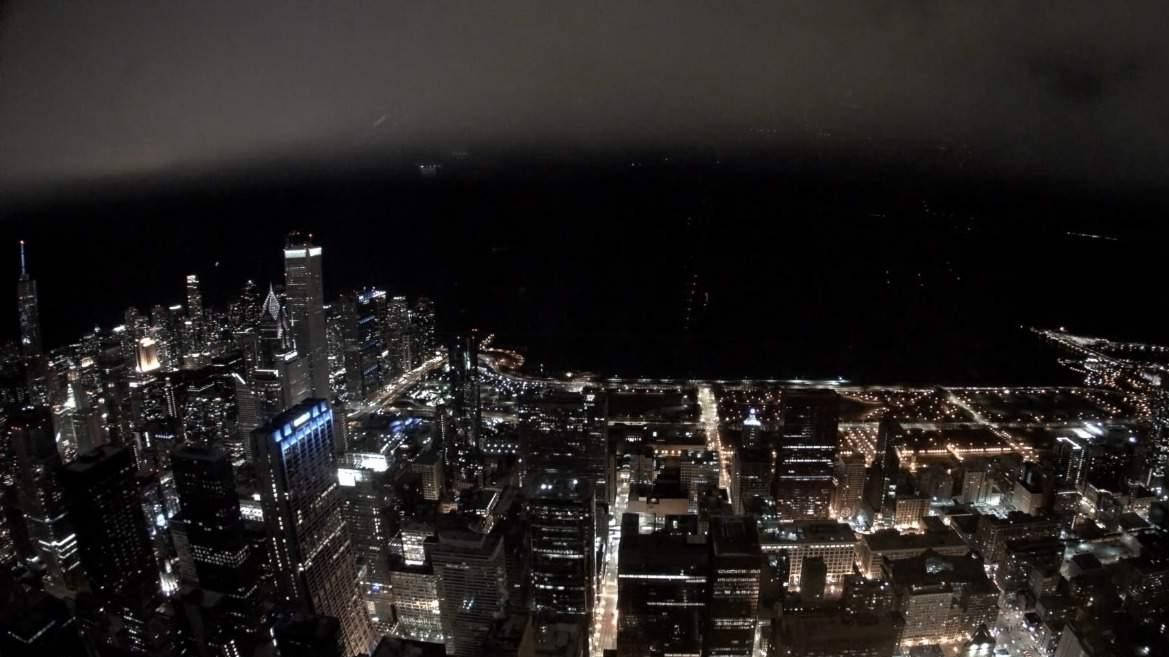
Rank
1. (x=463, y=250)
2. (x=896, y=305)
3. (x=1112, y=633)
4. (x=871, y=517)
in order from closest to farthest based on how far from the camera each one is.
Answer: (x=1112, y=633)
(x=871, y=517)
(x=463, y=250)
(x=896, y=305)

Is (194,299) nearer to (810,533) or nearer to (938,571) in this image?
(810,533)

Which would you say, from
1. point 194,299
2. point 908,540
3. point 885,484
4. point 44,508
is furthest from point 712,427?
point 194,299

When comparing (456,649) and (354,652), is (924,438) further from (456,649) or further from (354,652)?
(354,652)

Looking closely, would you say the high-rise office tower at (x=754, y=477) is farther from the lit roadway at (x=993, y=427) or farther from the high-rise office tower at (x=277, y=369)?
the high-rise office tower at (x=277, y=369)

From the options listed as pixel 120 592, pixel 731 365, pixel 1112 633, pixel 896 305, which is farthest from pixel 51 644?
pixel 896 305

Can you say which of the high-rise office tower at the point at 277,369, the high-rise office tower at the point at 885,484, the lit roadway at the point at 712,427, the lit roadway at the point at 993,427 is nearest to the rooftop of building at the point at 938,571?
the high-rise office tower at the point at 885,484

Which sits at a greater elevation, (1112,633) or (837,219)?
(837,219)
